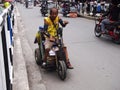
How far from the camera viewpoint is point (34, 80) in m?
6.21

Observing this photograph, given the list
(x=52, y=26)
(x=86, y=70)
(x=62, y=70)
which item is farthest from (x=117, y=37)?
(x=62, y=70)

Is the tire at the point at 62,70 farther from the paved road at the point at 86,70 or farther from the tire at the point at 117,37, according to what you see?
the tire at the point at 117,37

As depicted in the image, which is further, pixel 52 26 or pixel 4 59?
pixel 52 26

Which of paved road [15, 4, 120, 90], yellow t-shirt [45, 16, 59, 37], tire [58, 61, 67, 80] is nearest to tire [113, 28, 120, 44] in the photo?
paved road [15, 4, 120, 90]

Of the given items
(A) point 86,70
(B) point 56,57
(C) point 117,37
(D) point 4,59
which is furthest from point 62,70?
(C) point 117,37

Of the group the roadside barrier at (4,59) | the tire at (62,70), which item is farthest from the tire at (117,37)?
the roadside barrier at (4,59)

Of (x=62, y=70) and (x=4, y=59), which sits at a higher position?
(x=4, y=59)

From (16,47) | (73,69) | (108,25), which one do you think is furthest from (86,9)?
(73,69)

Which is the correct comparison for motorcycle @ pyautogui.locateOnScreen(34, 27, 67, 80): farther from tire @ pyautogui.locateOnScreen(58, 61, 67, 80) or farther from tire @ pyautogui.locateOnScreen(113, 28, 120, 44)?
tire @ pyautogui.locateOnScreen(113, 28, 120, 44)

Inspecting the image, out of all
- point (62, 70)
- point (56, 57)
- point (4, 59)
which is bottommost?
point (62, 70)

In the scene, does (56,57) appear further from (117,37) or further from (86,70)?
(117,37)

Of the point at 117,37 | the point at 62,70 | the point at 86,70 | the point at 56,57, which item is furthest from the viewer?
the point at 117,37

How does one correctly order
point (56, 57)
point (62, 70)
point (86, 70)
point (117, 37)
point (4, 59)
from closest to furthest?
point (4, 59) < point (62, 70) < point (56, 57) < point (86, 70) < point (117, 37)

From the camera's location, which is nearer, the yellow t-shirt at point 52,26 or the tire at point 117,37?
the yellow t-shirt at point 52,26
